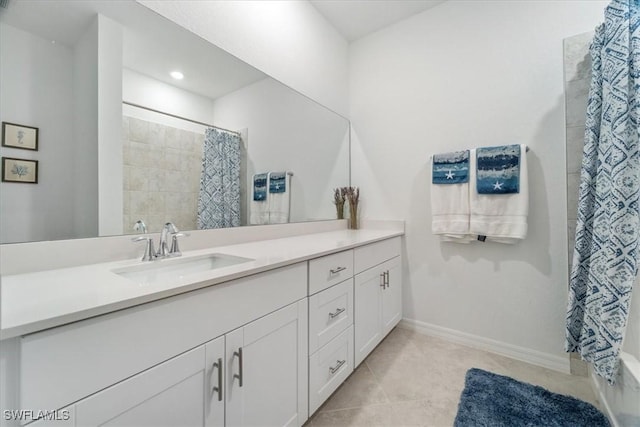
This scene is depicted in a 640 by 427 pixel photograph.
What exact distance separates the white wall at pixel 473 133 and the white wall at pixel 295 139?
0.84 ft

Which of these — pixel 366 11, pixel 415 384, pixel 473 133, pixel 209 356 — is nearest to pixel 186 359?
pixel 209 356

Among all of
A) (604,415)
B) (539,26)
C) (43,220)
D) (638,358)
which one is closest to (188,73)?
(43,220)

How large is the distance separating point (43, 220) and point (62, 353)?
0.61 metres

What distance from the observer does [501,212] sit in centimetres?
167

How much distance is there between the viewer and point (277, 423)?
976mm


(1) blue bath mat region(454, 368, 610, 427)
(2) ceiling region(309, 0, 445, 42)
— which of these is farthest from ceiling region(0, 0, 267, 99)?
(1) blue bath mat region(454, 368, 610, 427)

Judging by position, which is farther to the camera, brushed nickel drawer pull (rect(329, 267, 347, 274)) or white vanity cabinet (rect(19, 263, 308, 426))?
brushed nickel drawer pull (rect(329, 267, 347, 274))

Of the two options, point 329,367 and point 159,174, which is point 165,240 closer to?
point 159,174

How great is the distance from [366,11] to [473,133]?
1.24m

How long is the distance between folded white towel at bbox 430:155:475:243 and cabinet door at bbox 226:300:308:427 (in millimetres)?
1223

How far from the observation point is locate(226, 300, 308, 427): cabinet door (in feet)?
2.74

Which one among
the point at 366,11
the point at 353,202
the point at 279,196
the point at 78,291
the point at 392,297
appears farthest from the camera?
the point at 353,202

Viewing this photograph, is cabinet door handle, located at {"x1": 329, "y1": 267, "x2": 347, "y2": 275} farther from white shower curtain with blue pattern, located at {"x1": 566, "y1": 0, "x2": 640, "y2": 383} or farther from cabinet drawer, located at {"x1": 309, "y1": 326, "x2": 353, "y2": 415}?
white shower curtain with blue pattern, located at {"x1": 566, "y1": 0, "x2": 640, "y2": 383}

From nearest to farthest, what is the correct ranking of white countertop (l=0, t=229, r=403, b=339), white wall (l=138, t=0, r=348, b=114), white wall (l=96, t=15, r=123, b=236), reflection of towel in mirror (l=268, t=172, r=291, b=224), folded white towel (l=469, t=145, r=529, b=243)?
white countertop (l=0, t=229, r=403, b=339)
white wall (l=96, t=15, r=123, b=236)
white wall (l=138, t=0, r=348, b=114)
folded white towel (l=469, t=145, r=529, b=243)
reflection of towel in mirror (l=268, t=172, r=291, b=224)
